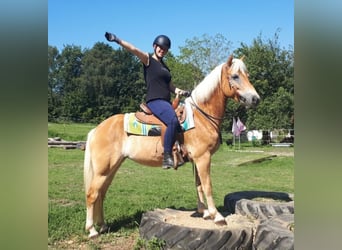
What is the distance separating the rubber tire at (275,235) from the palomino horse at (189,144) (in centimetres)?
42

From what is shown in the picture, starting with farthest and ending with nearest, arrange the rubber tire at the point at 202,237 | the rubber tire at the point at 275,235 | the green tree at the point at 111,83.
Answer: the green tree at the point at 111,83 < the rubber tire at the point at 202,237 < the rubber tire at the point at 275,235

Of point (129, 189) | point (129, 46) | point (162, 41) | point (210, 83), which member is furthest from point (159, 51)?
point (129, 189)

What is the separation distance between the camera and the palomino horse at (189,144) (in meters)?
2.83

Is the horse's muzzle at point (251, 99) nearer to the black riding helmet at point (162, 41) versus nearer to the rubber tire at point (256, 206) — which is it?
the black riding helmet at point (162, 41)

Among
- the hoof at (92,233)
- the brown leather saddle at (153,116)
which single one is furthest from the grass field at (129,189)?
the brown leather saddle at (153,116)

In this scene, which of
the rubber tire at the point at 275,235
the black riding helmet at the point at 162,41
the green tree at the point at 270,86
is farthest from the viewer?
the green tree at the point at 270,86

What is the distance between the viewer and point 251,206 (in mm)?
3260

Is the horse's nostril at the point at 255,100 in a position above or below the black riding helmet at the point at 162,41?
below

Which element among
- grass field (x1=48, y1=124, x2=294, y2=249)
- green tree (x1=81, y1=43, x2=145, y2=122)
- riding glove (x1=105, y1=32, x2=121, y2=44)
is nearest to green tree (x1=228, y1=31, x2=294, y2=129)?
grass field (x1=48, y1=124, x2=294, y2=249)

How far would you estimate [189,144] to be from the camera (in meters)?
2.89

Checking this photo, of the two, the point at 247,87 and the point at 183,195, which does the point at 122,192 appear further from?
the point at 247,87

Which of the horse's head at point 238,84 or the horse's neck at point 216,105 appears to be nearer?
the horse's head at point 238,84

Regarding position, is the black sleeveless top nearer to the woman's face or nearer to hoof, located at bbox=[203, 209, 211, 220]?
the woman's face
